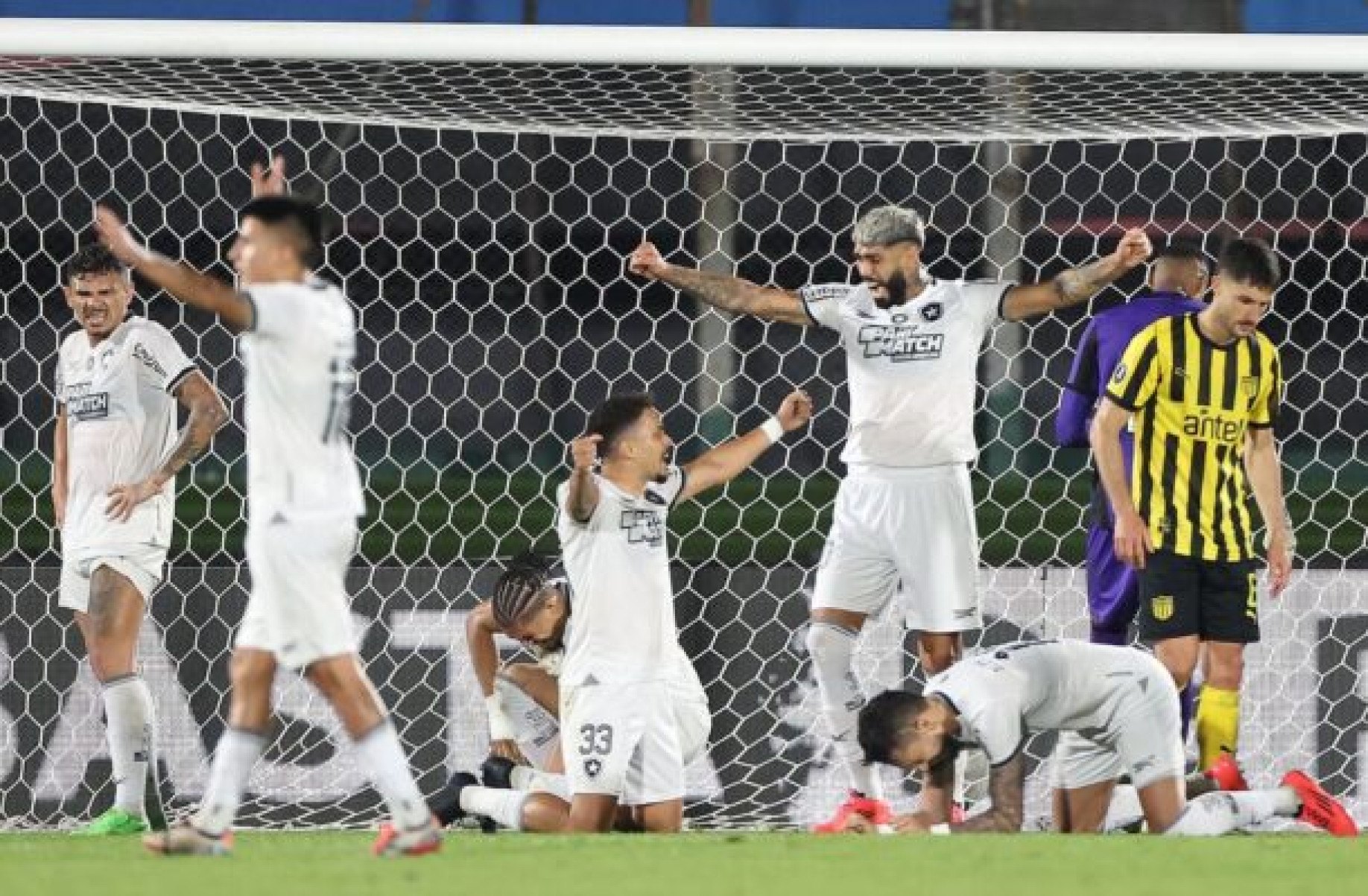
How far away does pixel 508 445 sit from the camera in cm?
1088

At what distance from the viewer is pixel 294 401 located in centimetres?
485

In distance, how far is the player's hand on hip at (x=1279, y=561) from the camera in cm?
654

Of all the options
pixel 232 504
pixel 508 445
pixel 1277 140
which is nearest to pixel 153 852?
pixel 232 504

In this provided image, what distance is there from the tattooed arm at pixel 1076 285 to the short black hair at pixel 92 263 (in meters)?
2.37

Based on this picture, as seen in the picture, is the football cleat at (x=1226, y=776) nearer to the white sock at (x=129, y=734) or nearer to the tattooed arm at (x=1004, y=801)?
the tattooed arm at (x=1004, y=801)

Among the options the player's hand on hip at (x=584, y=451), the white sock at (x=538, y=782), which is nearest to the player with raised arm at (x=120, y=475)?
the white sock at (x=538, y=782)

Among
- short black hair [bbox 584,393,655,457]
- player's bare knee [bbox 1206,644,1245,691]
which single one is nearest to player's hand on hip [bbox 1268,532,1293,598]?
player's bare knee [bbox 1206,644,1245,691]

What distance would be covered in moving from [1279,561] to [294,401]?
2874 mm

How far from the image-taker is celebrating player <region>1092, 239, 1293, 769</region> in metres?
6.56

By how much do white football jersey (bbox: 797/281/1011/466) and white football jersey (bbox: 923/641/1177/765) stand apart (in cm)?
68

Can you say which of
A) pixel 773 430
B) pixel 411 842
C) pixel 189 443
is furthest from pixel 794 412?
pixel 411 842

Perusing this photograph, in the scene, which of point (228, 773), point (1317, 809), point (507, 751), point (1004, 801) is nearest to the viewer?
point (228, 773)

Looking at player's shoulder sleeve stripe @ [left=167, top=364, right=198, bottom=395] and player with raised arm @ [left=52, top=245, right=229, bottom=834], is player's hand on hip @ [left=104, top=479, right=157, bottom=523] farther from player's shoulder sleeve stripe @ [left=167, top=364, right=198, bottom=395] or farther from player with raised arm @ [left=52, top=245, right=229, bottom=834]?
player's shoulder sleeve stripe @ [left=167, top=364, right=198, bottom=395]

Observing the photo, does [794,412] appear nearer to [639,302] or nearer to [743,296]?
[743,296]
